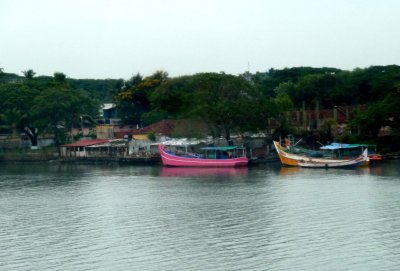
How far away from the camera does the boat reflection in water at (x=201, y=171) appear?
4300 cm

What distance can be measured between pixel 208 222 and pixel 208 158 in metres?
23.7

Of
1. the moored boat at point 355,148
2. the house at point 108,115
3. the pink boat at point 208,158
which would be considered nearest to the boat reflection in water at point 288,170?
the moored boat at point 355,148

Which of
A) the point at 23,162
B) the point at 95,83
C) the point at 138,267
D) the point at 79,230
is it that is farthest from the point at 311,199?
the point at 95,83

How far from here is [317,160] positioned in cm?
4338

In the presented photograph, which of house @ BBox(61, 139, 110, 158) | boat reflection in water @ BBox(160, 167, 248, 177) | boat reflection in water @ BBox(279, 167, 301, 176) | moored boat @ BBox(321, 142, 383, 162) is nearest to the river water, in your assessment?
boat reflection in water @ BBox(279, 167, 301, 176)

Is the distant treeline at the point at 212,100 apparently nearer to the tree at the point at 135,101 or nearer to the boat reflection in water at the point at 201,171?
the tree at the point at 135,101

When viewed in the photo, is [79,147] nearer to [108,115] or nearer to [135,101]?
[135,101]

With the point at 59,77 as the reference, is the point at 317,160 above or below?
below

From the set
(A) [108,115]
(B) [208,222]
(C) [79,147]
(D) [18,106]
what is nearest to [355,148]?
(C) [79,147]

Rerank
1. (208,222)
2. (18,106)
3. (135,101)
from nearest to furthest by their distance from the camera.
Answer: (208,222) < (18,106) < (135,101)

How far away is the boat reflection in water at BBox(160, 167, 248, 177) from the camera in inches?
1693

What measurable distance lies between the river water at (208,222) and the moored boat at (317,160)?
1239 millimetres

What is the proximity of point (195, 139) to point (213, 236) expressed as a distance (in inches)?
1139

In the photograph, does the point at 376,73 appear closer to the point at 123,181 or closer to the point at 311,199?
the point at 123,181
